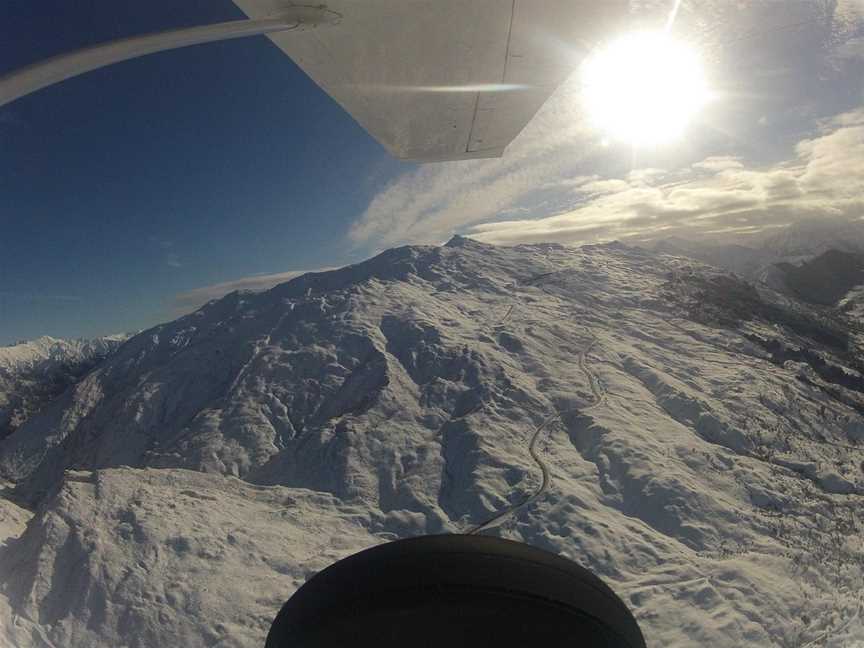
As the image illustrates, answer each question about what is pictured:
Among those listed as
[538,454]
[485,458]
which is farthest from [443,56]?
[538,454]

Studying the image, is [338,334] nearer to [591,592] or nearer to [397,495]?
[397,495]

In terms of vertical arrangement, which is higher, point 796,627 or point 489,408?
point 489,408

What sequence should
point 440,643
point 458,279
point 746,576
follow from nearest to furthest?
A: point 440,643 → point 746,576 → point 458,279

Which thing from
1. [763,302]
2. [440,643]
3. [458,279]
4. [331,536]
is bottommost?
[331,536]

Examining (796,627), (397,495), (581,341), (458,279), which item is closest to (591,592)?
(796,627)

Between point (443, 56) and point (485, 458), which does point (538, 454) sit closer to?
point (485, 458)

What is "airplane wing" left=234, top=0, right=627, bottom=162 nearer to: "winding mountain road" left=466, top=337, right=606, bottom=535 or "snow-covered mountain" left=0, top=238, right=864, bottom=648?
"snow-covered mountain" left=0, top=238, right=864, bottom=648

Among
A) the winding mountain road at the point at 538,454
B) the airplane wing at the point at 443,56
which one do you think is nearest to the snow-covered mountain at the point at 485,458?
the winding mountain road at the point at 538,454
